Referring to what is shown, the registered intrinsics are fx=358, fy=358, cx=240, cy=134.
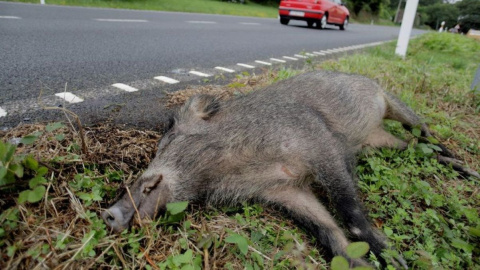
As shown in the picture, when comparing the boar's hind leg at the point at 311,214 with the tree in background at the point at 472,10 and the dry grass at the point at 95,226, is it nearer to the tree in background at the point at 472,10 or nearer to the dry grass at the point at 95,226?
the dry grass at the point at 95,226

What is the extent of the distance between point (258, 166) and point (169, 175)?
24.6 inches

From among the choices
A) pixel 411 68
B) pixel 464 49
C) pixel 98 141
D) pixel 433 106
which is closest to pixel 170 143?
pixel 98 141

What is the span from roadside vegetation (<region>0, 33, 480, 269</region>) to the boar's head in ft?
0.29

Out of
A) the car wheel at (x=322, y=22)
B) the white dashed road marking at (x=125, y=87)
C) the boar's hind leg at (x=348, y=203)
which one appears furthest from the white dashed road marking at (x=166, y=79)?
the car wheel at (x=322, y=22)

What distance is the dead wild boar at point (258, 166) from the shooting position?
229cm

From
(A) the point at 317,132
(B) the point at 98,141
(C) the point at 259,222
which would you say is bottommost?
(C) the point at 259,222

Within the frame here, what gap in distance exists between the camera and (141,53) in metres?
6.16

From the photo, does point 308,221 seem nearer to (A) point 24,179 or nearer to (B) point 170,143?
(B) point 170,143

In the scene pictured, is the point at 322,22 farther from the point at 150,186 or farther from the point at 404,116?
the point at 150,186

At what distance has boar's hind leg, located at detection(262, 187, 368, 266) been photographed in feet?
7.38

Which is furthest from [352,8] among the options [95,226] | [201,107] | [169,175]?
[95,226]

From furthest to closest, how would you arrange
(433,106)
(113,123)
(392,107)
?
1. (433,106)
2. (392,107)
3. (113,123)

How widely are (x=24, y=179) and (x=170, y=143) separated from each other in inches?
35.7

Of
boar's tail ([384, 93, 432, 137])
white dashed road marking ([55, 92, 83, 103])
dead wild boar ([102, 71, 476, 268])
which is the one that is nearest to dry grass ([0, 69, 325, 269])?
dead wild boar ([102, 71, 476, 268])
